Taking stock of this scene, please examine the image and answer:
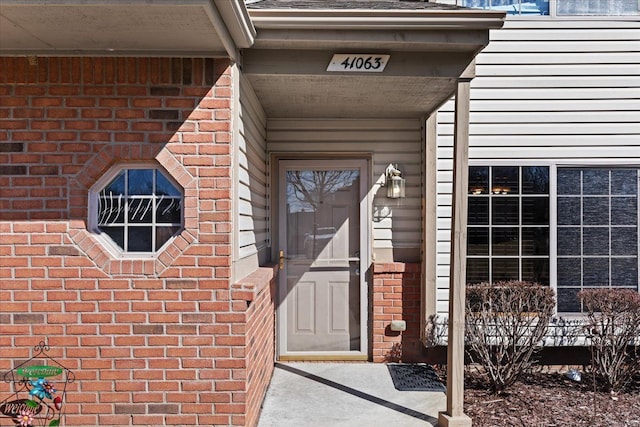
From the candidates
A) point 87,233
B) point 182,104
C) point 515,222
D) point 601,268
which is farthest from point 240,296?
point 601,268

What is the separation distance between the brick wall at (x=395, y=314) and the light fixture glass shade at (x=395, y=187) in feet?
2.30

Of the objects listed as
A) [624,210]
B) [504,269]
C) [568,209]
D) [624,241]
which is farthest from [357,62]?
[624,241]

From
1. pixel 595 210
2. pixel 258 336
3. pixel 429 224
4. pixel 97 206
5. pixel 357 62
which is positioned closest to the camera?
pixel 97 206

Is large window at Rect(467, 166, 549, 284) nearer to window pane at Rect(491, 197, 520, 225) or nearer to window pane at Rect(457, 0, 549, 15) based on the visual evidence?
window pane at Rect(491, 197, 520, 225)

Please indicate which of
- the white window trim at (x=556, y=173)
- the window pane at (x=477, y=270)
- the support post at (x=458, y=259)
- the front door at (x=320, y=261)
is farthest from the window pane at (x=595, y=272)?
the front door at (x=320, y=261)

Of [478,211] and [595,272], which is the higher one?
[478,211]

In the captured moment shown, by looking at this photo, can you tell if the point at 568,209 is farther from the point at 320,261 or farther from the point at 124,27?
the point at 124,27

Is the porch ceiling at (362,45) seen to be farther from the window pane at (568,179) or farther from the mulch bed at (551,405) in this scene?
the mulch bed at (551,405)

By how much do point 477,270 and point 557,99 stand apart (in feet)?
6.17

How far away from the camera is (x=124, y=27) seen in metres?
2.75

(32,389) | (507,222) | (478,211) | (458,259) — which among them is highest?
(478,211)

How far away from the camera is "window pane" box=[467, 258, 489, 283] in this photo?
4.97m

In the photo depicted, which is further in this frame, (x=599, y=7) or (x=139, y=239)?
(x=599, y=7)

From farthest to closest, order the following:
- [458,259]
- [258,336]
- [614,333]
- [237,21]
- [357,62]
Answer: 1. [614,333]
2. [258,336]
3. [458,259]
4. [357,62]
5. [237,21]
